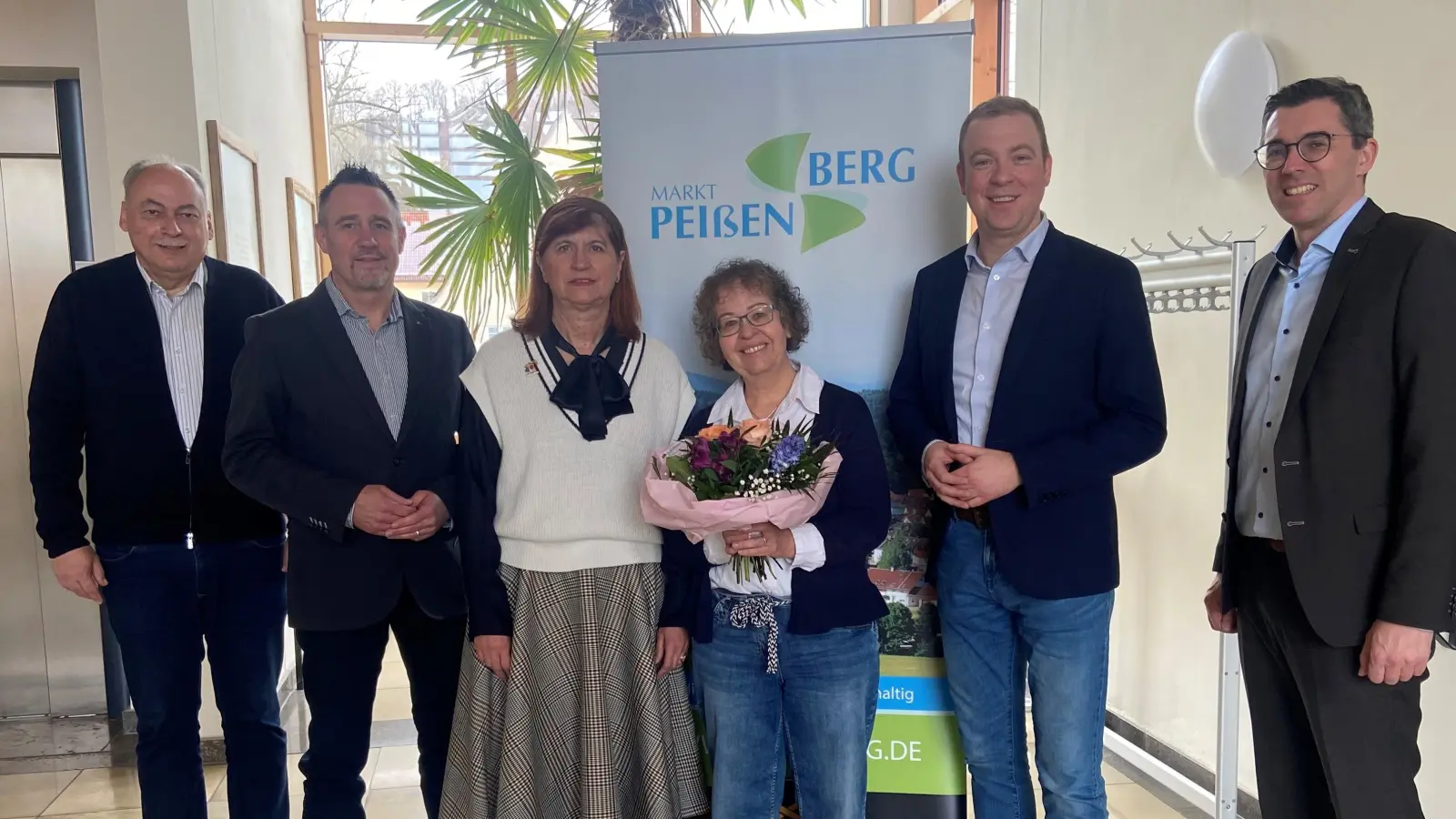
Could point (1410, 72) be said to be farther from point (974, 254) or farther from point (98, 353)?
point (98, 353)

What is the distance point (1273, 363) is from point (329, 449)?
2068 mm

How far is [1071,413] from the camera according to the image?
1955mm

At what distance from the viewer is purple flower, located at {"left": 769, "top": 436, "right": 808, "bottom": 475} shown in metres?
1.76

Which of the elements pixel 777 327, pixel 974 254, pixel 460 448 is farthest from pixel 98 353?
pixel 974 254

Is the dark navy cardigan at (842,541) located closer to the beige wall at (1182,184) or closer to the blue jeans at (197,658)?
the blue jeans at (197,658)

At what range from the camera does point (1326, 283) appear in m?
1.69

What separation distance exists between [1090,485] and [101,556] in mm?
2429

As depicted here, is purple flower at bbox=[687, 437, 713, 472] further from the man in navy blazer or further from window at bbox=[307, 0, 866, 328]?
window at bbox=[307, 0, 866, 328]

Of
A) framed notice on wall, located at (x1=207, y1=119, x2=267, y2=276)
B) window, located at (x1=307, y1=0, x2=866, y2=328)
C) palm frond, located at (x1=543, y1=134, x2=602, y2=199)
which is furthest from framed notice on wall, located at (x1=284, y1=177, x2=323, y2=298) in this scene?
palm frond, located at (x1=543, y1=134, x2=602, y2=199)

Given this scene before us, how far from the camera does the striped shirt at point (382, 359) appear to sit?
86.4 inches

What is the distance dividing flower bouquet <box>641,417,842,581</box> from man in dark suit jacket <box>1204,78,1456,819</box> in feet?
2.95

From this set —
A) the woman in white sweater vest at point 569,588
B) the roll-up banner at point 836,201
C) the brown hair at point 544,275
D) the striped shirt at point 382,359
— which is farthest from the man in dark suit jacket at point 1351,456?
the striped shirt at point 382,359

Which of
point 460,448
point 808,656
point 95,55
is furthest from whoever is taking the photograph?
point 95,55

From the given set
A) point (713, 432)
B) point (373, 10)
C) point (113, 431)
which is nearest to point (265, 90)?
point (373, 10)
